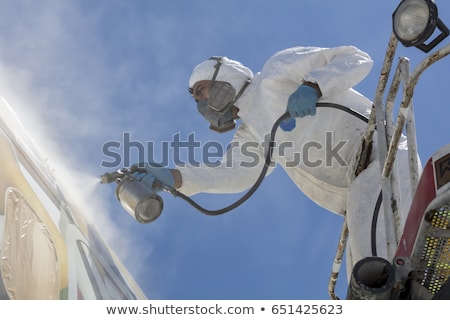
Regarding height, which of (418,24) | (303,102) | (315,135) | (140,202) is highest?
(418,24)

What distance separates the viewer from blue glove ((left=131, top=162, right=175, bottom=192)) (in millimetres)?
6059

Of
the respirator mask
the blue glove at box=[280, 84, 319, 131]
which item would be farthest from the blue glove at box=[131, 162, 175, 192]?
the blue glove at box=[280, 84, 319, 131]

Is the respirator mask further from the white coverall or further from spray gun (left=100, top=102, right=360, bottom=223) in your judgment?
spray gun (left=100, top=102, right=360, bottom=223)

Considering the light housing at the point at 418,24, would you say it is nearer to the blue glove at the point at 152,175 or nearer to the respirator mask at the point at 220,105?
the blue glove at the point at 152,175

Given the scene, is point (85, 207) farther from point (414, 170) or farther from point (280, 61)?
point (414, 170)

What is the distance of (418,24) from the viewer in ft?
13.7

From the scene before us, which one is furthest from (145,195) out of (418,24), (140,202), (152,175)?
(418,24)

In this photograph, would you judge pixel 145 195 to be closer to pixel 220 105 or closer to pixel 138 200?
pixel 138 200

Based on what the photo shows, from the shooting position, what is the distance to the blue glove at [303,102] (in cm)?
577

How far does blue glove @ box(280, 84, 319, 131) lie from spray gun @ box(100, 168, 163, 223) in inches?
44.0

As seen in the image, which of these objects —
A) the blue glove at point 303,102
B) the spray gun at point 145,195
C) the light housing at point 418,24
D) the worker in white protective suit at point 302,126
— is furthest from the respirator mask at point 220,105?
the light housing at point 418,24

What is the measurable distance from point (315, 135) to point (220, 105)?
1075 mm

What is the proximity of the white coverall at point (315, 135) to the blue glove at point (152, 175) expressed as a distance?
0.18 m

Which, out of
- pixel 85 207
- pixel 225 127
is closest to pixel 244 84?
pixel 225 127
